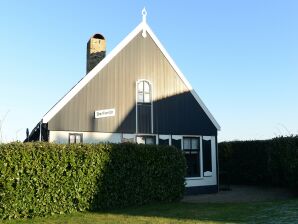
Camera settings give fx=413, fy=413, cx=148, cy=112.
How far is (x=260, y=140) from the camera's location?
2395 cm

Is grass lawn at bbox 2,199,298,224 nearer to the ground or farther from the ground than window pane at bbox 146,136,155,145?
nearer to the ground

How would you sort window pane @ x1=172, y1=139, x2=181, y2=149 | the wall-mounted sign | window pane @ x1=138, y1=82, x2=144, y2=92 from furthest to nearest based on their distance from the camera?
window pane @ x1=172, y1=139, x2=181, y2=149
window pane @ x1=138, y1=82, x2=144, y2=92
the wall-mounted sign

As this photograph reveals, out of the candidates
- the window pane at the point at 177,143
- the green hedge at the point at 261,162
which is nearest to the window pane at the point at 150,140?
the window pane at the point at 177,143

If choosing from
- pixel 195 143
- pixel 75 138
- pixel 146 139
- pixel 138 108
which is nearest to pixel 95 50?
pixel 138 108

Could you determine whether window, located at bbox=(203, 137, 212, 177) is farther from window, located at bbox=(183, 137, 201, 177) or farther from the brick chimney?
the brick chimney

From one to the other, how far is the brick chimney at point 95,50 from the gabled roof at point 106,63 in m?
2.44

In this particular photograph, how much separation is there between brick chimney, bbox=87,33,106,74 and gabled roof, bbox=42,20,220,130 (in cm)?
244

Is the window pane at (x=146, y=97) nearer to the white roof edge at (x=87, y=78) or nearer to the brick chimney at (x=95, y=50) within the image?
the white roof edge at (x=87, y=78)

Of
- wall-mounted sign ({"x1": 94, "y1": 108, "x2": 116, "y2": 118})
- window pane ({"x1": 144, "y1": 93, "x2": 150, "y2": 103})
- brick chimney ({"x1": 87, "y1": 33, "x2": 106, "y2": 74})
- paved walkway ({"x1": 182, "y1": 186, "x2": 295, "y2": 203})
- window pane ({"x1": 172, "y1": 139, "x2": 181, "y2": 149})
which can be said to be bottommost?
paved walkway ({"x1": 182, "y1": 186, "x2": 295, "y2": 203})

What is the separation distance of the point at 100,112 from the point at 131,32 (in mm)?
4426

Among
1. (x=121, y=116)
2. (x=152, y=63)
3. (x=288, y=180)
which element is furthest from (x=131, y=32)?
(x=288, y=180)

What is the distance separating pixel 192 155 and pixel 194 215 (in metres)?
8.52

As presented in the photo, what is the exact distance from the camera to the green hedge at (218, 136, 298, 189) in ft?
60.1

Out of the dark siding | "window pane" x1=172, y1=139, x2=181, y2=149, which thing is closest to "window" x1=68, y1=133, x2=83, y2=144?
the dark siding
